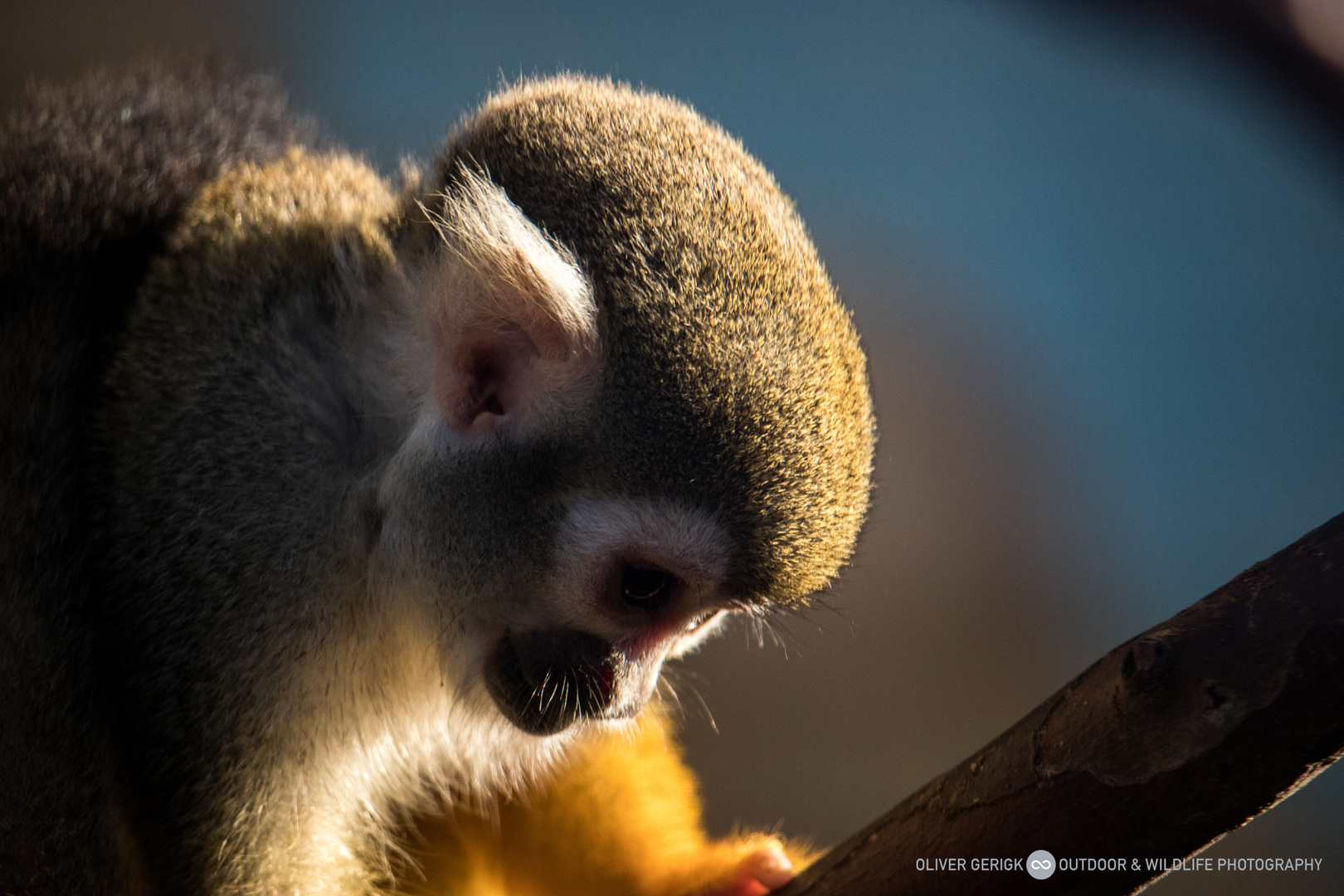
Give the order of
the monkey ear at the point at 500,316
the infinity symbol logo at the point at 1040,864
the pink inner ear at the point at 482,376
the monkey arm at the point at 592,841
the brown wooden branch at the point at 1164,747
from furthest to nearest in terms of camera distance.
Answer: the monkey arm at the point at 592,841 < the pink inner ear at the point at 482,376 < the monkey ear at the point at 500,316 < the infinity symbol logo at the point at 1040,864 < the brown wooden branch at the point at 1164,747

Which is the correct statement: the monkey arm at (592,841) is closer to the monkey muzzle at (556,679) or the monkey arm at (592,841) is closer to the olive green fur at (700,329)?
the monkey muzzle at (556,679)

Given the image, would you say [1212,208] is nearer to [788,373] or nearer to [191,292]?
[788,373]

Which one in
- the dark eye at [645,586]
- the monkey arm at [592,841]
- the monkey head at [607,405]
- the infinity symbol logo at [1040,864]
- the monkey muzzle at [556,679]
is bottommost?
the monkey arm at [592,841]

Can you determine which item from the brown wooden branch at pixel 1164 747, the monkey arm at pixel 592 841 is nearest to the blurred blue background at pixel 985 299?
the monkey arm at pixel 592 841

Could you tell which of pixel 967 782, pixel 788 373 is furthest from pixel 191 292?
pixel 967 782

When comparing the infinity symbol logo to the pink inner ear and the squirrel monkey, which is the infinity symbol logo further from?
the pink inner ear

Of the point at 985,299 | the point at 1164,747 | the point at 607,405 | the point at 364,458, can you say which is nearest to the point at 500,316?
the point at 607,405

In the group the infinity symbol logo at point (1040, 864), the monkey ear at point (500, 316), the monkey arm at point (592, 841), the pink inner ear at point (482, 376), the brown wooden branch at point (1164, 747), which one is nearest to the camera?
the brown wooden branch at point (1164, 747)

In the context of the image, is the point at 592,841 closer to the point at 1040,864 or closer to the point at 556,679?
the point at 556,679
